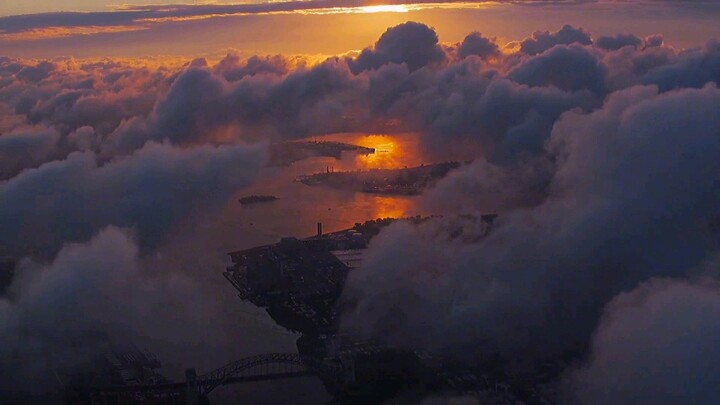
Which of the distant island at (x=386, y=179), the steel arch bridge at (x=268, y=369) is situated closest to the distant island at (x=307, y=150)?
the distant island at (x=386, y=179)

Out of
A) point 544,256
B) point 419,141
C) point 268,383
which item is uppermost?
point 544,256

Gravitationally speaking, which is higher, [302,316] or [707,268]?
Answer: [707,268]

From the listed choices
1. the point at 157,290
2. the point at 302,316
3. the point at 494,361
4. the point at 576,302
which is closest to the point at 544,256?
the point at 576,302

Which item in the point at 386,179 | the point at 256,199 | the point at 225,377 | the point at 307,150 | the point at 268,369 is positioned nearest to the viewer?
the point at 225,377


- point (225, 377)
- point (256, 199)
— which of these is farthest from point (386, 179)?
point (225, 377)

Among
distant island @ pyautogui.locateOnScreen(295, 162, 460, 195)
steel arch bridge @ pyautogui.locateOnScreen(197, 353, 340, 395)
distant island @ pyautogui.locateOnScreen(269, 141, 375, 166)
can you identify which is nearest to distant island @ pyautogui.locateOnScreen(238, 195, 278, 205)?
distant island @ pyautogui.locateOnScreen(295, 162, 460, 195)

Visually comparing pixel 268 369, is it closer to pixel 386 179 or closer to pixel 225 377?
pixel 225 377

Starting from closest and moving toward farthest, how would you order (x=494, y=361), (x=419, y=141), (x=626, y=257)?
1. (x=494, y=361)
2. (x=626, y=257)
3. (x=419, y=141)

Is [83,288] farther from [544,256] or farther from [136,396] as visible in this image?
[544,256]
